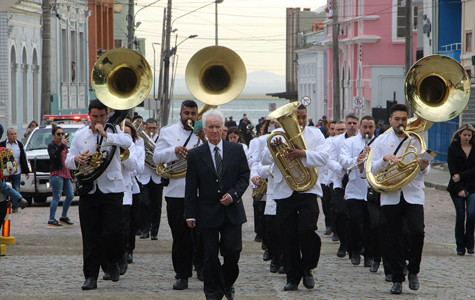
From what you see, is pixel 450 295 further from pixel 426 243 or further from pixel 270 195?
pixel 426 243

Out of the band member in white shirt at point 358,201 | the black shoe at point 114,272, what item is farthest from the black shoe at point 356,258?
the black shoe at point 114,272

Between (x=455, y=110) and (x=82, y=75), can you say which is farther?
(x=82, y=75)

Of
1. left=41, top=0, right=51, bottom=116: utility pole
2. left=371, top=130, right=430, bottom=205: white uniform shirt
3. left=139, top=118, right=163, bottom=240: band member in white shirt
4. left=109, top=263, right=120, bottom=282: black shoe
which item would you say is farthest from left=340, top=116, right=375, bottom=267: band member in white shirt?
left=41, top=0, right=51, bottom=116: utility pole

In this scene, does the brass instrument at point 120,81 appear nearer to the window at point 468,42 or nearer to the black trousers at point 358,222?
the black trousers at point 358,222

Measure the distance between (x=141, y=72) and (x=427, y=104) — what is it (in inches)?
119

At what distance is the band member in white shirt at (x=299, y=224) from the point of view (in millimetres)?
9023

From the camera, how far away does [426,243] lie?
1305cm

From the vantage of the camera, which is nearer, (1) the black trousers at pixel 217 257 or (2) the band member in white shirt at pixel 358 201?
(1) the black trousers at pixel 217 257

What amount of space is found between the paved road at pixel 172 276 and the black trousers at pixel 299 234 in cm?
25

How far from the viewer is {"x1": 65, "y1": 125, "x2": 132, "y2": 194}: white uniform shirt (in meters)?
9.06

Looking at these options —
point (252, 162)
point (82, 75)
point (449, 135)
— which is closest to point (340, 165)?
point (252, 162)

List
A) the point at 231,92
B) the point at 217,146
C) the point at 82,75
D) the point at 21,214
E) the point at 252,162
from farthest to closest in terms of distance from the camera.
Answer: the point at 82,75, the point at 21,214, the point at 252,162, the point at 231,92, the point at 217,146

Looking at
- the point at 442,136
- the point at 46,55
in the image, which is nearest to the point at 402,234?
the point at 46,55

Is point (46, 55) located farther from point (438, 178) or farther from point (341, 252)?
point (341, 252)
